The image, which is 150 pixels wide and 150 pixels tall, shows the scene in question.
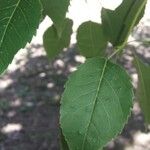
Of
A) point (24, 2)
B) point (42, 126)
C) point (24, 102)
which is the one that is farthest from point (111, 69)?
point (24, 102)

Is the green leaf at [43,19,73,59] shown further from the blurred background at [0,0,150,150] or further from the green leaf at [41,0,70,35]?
the blurred background at [0,0,150,150]

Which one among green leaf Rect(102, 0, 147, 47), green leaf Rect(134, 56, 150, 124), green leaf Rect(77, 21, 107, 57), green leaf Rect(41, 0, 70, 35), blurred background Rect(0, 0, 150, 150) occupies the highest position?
green leaf Rect(41, 0, 70, 35)

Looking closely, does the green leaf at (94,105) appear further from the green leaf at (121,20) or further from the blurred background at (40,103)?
the blurred background at (40,103)

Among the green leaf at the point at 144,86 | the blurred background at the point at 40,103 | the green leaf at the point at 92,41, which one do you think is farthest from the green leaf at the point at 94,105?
the blurred background at the point at 40,103

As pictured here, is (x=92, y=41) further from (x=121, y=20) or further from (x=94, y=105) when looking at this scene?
(x=94, y=105)

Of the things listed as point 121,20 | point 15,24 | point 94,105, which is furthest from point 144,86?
point 15,24

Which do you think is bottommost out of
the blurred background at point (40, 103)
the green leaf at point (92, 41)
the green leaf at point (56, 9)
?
the blurred background at point (40, 103)

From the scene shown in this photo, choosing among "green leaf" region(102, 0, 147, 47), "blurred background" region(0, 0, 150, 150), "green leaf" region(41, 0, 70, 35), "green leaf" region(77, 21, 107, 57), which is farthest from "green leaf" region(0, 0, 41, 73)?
"blurred background" region(0, 0, 150, 150)
